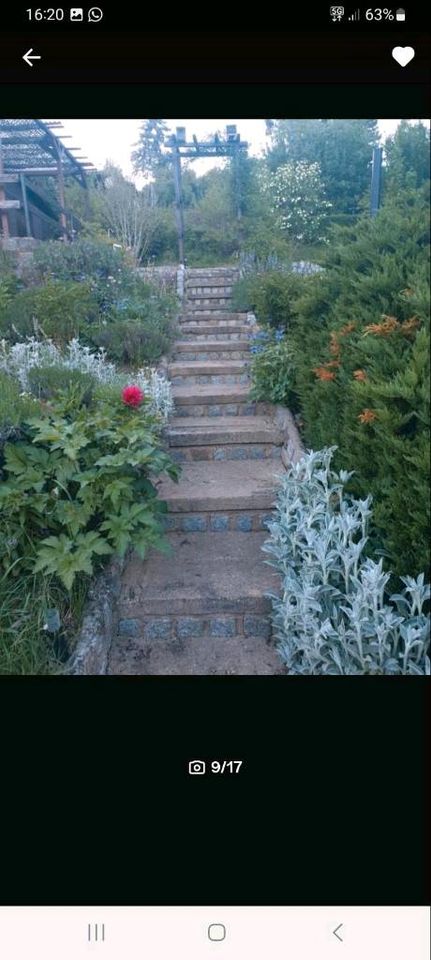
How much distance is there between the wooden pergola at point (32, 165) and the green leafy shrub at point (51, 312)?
369mm

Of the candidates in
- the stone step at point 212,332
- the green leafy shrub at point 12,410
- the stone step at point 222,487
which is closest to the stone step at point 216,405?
the stone step at point 222,487

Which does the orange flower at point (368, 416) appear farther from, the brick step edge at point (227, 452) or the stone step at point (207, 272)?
the stone step at point (207, 272)

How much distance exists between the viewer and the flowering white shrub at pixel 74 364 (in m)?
2.78

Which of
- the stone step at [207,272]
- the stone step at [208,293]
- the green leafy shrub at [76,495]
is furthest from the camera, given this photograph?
the stone step at [208,293]

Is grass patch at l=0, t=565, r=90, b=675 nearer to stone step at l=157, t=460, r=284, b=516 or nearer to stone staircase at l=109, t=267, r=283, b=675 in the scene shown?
stone staircase at l=109, t=267, r=283, b=675

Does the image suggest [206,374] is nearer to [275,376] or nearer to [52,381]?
[275,376]

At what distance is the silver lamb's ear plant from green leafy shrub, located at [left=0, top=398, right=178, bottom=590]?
1.73 feet

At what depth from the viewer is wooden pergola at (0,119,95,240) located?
5.00ft

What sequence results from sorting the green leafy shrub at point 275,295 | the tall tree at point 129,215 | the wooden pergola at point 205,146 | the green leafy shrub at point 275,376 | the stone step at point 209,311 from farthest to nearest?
the stone step at point 209,311, the green leafy shrub at point 275,295, the green leafy shrub at point 275,376, the tall tree at point 129,215, the wooden pergola at point 205,146

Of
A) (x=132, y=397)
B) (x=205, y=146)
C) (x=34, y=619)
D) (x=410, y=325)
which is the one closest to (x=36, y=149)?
(x=205, y=146)
